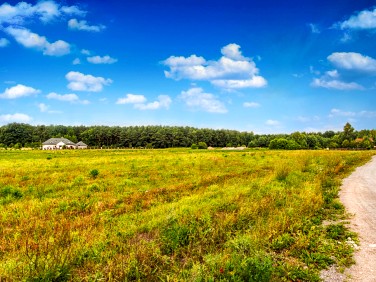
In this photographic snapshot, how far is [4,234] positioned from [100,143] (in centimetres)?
15715

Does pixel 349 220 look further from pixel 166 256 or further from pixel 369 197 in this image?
pixel 166 256

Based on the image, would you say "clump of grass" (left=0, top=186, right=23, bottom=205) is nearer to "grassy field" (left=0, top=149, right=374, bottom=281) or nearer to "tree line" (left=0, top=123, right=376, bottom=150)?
"grassy field" (left=0, top=149, right=374, bottom=281)

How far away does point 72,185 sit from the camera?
16.7m

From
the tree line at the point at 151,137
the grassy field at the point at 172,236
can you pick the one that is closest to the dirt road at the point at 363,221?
the grassy field at the point at 172,236

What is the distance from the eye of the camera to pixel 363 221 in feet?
29.5

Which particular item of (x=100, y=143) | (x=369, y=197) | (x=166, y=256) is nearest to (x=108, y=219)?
(x=166, y=256)

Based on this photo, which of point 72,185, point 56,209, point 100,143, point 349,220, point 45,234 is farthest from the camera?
point 100,143

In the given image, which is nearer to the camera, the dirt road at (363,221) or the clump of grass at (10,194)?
the dirt road at (363,221)

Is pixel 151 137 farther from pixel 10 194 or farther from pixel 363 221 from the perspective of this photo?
pixel 363 221

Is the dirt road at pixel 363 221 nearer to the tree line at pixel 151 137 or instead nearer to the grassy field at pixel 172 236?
the grassy field at pixel 172 236

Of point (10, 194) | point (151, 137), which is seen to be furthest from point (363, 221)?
point (151, 137)

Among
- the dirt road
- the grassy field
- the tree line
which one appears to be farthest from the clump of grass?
the tree line

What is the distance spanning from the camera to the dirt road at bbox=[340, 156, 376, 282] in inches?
228

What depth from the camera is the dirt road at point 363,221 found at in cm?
579
